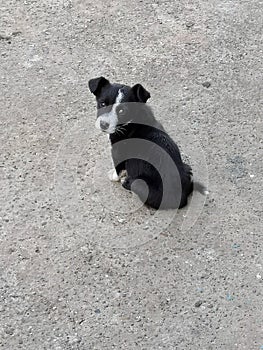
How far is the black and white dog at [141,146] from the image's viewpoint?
416 centimetres

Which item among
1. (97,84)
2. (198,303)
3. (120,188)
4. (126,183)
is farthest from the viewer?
(120,188)

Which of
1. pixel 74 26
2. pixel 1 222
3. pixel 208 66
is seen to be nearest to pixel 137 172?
pixel 1 222

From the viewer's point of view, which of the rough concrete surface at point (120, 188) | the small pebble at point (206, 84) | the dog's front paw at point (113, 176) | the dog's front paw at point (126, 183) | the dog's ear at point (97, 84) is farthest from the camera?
the small pebble at point (206, 84)

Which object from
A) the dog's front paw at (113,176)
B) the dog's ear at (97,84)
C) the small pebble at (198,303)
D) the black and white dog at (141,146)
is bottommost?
the small pebble at (198,303)

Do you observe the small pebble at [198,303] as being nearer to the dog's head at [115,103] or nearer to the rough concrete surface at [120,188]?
the rough concrete surface at [120,188]

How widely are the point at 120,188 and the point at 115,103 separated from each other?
629mm

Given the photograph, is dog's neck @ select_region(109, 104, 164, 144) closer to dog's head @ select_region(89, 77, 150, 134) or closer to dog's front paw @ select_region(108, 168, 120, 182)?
dog's head @ select_region(89, 77, 150, 134)

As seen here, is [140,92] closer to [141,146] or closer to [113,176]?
[141,146]

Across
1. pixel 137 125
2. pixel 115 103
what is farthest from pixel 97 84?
pixel 137 125

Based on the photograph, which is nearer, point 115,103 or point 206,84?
point 115,103

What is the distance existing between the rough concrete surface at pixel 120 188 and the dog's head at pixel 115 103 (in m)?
0.54

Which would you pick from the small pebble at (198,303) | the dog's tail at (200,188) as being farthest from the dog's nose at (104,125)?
the small pebble at (198,303)

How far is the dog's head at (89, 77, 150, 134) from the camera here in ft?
13.5

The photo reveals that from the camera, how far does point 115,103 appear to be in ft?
13.6
